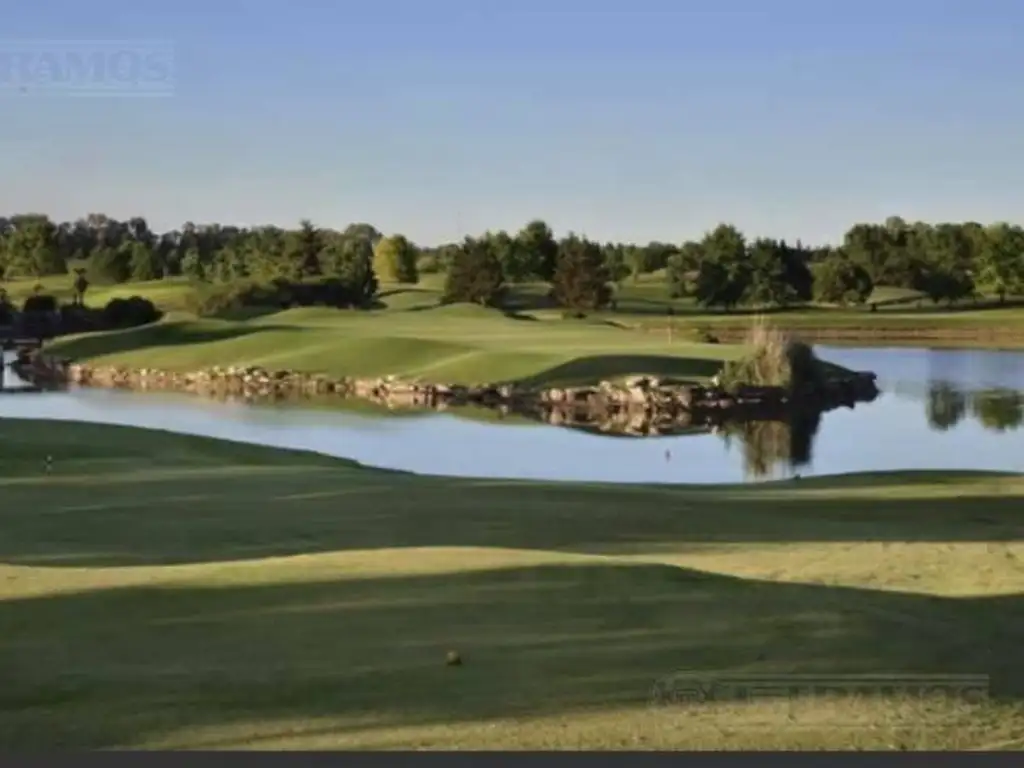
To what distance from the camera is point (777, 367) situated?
1112 inches

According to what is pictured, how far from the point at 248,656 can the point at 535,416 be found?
21.4 m

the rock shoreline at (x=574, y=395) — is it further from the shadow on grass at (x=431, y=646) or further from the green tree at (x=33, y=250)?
the shadow on grass at (x=431, y=646)

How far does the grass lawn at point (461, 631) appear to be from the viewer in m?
3.79

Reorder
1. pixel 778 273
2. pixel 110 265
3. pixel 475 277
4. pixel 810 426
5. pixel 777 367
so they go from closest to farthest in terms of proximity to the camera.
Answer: pixel 810 426 < pixel 777 367 < pixel 778 273 < pixel 110 265 < pixel 475 277

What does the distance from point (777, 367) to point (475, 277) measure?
509 inches

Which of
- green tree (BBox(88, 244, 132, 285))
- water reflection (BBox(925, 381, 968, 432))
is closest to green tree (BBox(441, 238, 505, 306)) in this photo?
green tree (BBox(88, 244, 132, 285))

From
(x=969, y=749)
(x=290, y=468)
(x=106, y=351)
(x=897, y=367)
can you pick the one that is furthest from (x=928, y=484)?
(x=106, y=351)

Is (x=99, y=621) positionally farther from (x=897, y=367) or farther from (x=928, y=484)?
(x=897, y=367)

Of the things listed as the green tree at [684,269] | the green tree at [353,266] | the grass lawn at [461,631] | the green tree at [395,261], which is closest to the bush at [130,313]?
the green tree at [353,266]

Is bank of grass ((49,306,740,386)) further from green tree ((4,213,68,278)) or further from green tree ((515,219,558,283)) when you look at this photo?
green tree ((4,213,68,278))

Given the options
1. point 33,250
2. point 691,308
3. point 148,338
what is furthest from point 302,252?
point 33,250

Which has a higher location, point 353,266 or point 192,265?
point 192,265

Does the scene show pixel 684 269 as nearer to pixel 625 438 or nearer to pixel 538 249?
pixel 538 249

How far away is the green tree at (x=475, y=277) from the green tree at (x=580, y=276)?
5.24ft
